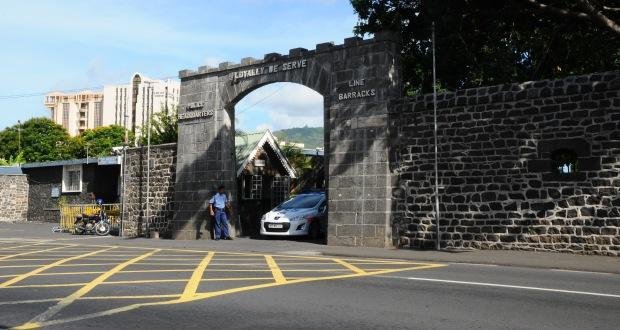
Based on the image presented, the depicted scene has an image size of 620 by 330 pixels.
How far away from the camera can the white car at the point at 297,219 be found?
1969 centimetres

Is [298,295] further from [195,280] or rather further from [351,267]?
[351,267]

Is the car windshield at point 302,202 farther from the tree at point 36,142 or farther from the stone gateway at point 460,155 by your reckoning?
the tree at point 36,142

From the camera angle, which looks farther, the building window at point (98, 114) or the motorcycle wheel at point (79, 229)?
the building window at point (98, 114)

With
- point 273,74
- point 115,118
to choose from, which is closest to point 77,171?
point 273,74

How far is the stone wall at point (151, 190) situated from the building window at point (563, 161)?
1348cm

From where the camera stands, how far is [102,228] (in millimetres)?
25094

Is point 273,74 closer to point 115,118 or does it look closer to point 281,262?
point 281,262

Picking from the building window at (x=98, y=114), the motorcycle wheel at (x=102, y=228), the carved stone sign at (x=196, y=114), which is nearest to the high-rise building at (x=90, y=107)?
the building window at (x=98, y=114)

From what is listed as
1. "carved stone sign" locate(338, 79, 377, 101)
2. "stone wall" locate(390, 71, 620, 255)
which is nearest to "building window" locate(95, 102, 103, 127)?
"carved stone sign" locate(338, 79, 377, 101)

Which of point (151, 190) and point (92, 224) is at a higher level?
point (151, 190)

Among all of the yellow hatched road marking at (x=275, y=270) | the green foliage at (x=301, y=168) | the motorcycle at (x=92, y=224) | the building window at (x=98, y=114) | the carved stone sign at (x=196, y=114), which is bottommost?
the yellow hatched road marking at (x=275, y=270)

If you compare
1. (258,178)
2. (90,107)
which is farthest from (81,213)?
(90,107)

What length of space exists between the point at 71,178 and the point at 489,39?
2478 cm

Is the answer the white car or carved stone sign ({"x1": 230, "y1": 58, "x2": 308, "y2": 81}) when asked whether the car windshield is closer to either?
the white car
